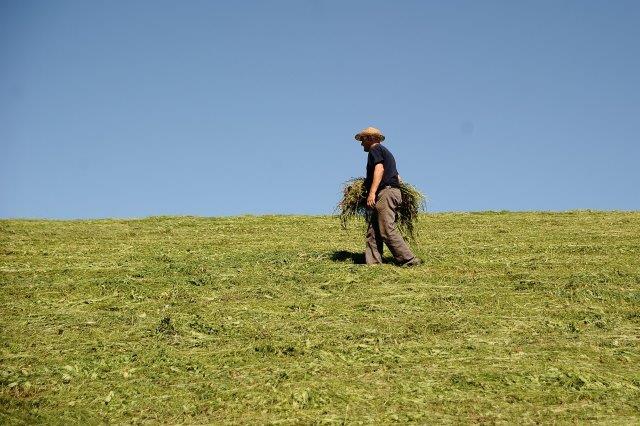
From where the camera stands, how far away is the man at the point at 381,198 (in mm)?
11383

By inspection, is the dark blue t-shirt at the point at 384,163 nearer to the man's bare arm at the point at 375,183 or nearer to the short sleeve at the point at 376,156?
the short sleeve at the point at 376,156

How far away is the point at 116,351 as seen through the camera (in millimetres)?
7785

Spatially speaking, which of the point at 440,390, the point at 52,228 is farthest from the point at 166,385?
the point at 52,228

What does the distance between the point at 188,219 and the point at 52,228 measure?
11.8 ft

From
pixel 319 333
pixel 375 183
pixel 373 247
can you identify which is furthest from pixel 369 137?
pixel 319 333

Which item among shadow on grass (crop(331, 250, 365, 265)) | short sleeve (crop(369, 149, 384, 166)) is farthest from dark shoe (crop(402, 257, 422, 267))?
short sleeve (crop(369, 149, 384, 166))

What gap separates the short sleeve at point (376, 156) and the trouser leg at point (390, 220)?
0.52 m

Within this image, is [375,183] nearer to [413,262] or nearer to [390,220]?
[390,220]

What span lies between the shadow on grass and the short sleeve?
1896mm

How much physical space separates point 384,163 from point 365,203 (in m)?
0.83

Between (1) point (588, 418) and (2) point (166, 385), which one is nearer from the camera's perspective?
(1) point (588, 418)

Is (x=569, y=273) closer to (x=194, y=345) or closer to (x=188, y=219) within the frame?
(x=194, y=345)

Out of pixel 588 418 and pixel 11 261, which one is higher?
pixel 11 261

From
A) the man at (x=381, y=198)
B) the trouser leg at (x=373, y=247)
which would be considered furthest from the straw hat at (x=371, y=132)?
the trouser leg at (x=373, y=247)
